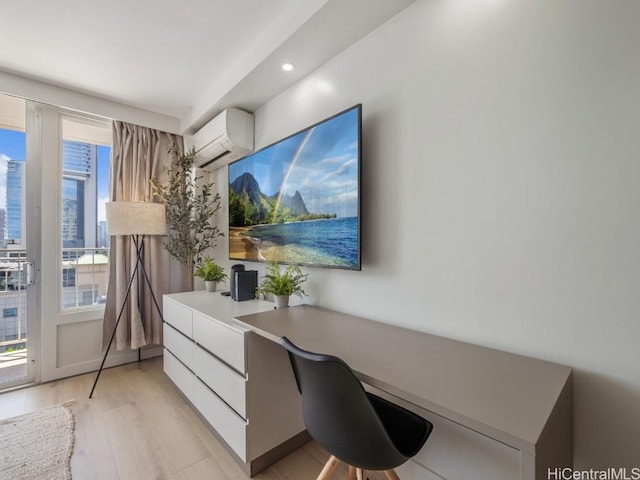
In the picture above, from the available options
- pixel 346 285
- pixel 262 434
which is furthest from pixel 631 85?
pixel 262 434

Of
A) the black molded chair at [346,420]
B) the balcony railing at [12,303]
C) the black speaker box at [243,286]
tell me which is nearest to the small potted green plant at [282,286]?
the black speaker box at [243,286]

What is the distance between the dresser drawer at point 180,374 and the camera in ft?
6.82

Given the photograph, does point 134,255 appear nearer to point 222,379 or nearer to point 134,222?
point 134,222

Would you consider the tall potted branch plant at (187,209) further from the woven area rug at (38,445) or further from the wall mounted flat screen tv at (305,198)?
the woven area rug at (38,445)

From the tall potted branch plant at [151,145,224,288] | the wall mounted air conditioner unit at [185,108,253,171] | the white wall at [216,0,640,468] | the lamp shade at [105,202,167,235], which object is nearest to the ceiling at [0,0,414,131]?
the wall mounted air conditioner unit at [185,108,253,171]

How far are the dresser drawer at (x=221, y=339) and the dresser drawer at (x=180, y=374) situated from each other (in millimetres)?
345

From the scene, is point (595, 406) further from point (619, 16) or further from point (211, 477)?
point (211, 477)

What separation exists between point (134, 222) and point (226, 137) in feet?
3.59

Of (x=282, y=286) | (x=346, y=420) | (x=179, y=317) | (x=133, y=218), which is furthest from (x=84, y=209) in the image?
(x=346, y=420)

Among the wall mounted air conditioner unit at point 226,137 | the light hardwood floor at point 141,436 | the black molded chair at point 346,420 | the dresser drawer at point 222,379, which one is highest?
the wall mounted air conditioner unit at point 226,137

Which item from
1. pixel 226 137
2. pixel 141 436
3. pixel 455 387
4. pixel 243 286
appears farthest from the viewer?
pixel 226 137

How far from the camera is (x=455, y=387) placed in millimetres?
856

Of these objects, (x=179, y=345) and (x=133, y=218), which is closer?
(x=179, y=345)

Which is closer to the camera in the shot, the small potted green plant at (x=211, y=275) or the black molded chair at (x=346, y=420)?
the black molded chair at (x=346, y=420)
